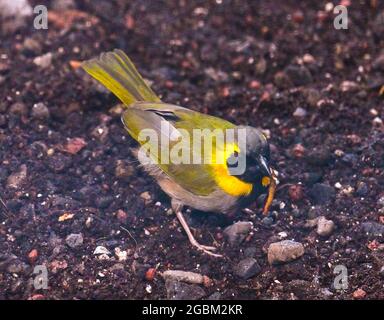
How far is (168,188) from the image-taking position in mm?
4672

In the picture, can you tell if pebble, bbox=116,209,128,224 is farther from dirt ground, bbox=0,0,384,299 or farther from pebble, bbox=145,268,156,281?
pebble, bbox=145,268,156,281

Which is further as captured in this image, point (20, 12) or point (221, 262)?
point (20, 12)

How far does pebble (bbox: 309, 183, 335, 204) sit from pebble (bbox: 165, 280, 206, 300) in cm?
119

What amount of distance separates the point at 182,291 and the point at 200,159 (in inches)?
38.6

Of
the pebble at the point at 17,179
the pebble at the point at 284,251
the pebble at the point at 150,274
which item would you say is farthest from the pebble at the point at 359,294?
the pebble at the point at 17,179

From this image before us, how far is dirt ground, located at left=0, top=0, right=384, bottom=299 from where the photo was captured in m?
4.15

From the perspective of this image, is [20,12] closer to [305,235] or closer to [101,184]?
[101,184]

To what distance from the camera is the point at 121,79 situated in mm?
4961

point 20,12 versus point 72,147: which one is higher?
point 20,12

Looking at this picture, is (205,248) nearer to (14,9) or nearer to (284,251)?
(284,251)

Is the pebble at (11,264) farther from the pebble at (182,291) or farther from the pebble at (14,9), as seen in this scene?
the pebble at (14,9)

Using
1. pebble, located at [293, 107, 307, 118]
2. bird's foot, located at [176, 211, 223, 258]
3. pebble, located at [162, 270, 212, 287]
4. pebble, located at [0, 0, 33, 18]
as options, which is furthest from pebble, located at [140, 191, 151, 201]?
pebble, located at [0, 0, 33, 18]

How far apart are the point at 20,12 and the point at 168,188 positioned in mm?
2684
